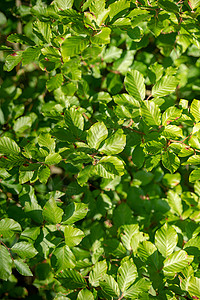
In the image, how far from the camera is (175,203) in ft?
4.33

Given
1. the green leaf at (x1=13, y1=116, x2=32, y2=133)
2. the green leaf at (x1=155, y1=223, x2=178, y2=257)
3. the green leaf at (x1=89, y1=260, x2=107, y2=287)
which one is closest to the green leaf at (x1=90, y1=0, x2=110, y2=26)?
the green leaf at (x1=13, y1=116, x2=32, y2=133)

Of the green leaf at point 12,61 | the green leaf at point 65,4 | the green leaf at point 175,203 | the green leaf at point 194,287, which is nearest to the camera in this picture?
the green leaf at point 194,287

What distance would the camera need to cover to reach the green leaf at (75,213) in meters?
1.05

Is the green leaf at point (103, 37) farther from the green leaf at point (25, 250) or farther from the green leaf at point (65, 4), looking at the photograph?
the green leaf at point (25, 250)

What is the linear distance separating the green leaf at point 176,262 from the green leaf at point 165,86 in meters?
0.61

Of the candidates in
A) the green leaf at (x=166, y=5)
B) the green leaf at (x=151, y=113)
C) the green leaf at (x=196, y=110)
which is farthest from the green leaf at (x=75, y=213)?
the green leaf at (x=166, y=5)

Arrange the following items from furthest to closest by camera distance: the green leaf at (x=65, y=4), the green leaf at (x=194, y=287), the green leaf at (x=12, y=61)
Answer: the green leaf at (x=12, y=61), the green leaf at (x=65, y=4), the green leaf at (x=194, y=287)

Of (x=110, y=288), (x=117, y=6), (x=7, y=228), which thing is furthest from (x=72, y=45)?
(x=110, y=288)

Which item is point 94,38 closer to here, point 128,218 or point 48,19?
point 48,19

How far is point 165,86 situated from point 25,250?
0.86 metres

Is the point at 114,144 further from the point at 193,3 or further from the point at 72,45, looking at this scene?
the point at 193,3

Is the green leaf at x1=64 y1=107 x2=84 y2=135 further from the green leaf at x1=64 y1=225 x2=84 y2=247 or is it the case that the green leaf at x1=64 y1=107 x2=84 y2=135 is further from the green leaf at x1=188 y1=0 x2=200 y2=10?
the green leaf at x1=188 y1=0 x2=200 y2=10

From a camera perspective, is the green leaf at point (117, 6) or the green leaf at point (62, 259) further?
the green leaf at point (62, 259)

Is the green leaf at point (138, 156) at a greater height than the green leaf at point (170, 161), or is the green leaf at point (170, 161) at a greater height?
the green leaf at point (170, 161)
